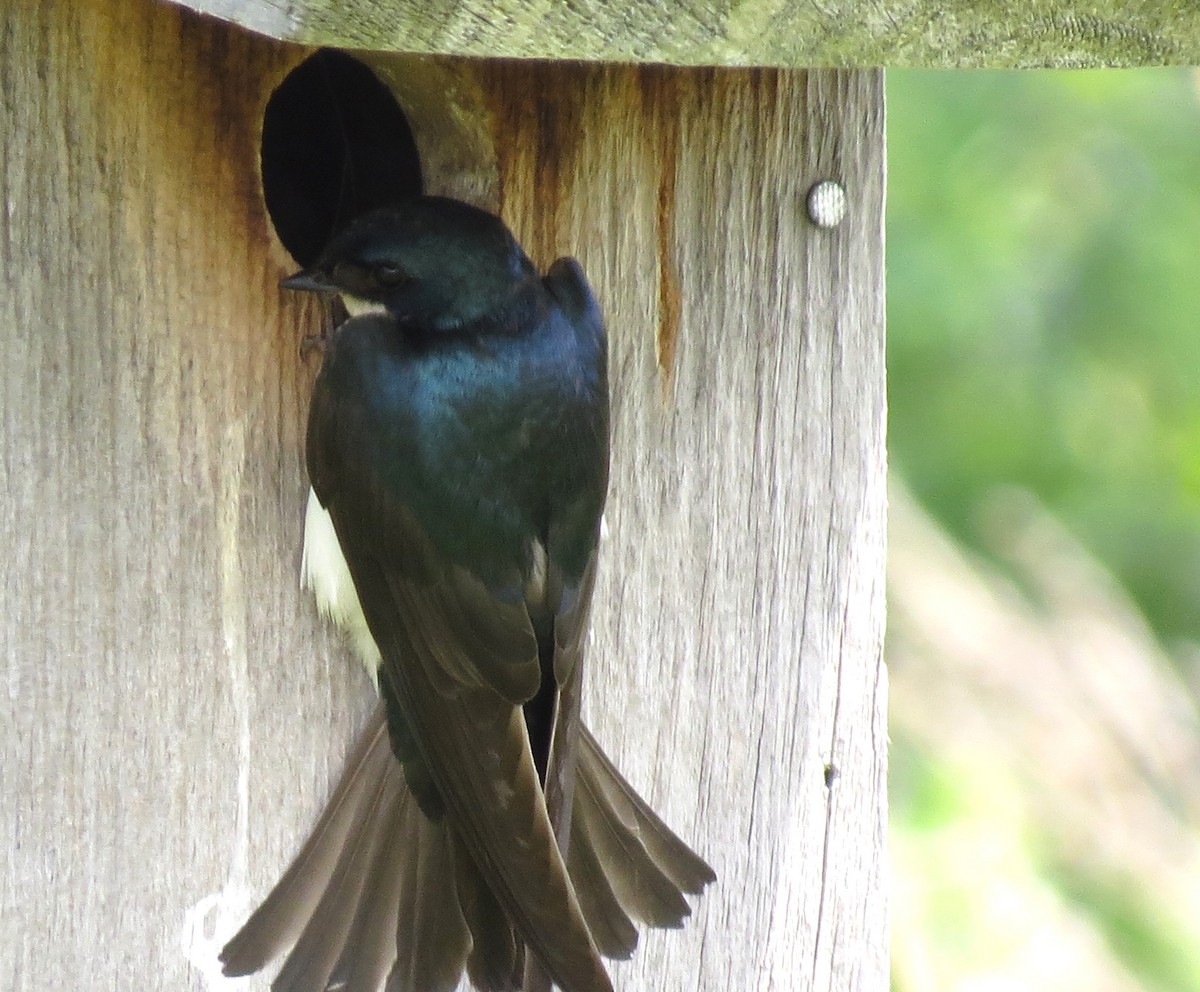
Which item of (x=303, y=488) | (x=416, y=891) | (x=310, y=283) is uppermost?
(x=310, y=283)

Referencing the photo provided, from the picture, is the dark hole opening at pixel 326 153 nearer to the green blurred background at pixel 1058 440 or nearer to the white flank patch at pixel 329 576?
the white flank patch at pixel 329 576

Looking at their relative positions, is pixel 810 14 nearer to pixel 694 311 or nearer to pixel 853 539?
pixel 694 311

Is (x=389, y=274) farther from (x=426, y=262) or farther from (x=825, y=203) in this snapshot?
(x=825, y=203)

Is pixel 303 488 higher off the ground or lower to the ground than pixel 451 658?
higher

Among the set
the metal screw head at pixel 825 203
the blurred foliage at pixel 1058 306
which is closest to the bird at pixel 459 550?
the metal screw head at pixel 825 203

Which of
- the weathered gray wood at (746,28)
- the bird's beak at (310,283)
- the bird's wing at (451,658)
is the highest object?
the weathered gray wood at (746,28)

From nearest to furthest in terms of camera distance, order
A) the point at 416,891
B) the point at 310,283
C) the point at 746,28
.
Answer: the point at 746,28
the point at 310,283
the point at 416,891

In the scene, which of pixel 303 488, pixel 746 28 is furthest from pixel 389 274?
pixel 746 28
